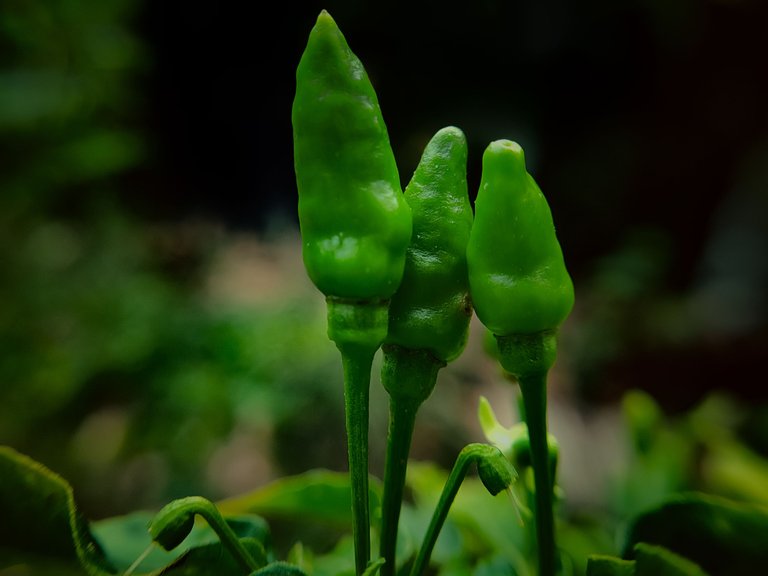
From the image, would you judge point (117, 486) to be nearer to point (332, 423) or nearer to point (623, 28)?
point (332, 423)

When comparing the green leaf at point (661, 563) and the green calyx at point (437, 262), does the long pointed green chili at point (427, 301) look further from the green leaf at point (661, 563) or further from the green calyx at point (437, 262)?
the green leaf at point (661, 563)

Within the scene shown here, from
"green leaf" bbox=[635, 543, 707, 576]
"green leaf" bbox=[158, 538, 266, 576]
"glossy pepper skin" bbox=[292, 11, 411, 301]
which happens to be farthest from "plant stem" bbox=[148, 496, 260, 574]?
"green leaf" bbox=[635, 543, 707, 576]

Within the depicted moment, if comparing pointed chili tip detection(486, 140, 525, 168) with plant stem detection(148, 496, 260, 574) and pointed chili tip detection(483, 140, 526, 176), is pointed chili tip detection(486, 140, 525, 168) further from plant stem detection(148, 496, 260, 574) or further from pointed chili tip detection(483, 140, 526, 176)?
plant stem detection(148, 496, 260, 574)

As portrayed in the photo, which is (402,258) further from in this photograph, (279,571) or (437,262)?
(279,571)

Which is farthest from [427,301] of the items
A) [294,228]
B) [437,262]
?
[294,228]

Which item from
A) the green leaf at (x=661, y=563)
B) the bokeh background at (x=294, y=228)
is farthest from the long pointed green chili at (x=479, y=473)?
the bokeh background at (x=294, y=228)

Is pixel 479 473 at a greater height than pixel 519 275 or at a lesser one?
lesser
